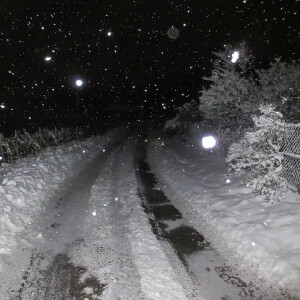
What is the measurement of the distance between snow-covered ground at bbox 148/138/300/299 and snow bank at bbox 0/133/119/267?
14.3 ft

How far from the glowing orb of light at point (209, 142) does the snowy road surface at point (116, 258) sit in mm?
8297

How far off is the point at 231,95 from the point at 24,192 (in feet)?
41.8

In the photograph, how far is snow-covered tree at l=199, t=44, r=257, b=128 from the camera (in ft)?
54.7

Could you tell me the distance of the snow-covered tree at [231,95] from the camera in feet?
54.7

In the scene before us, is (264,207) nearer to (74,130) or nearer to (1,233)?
(1,233)

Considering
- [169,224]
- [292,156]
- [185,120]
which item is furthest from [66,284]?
[185,120]

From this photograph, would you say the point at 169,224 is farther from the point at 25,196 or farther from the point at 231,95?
the point at 231,95

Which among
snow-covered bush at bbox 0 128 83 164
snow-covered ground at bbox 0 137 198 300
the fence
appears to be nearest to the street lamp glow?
snow-covered bush at bbox 0 128 83 164

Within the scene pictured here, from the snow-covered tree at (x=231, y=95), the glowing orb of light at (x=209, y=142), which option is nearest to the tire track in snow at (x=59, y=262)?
the glowing orb of light at (x=209, y=142)

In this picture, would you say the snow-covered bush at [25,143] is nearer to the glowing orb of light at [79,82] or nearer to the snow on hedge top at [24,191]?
the snow on hedge top at [24,191]

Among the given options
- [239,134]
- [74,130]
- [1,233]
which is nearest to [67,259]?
→ [1,233]

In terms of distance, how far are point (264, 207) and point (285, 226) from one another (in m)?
1.33

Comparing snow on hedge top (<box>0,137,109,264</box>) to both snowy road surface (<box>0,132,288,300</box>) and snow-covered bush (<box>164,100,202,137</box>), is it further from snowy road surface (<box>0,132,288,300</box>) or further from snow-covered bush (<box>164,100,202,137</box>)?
snow-covered bush (<box>164,100,202,137</box>)

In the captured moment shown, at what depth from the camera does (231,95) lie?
1770 centimetres
